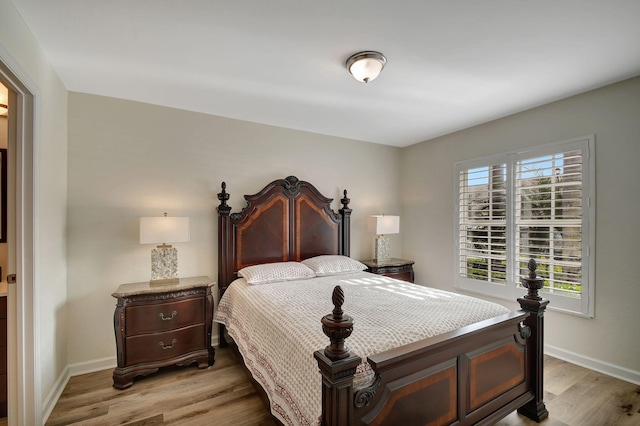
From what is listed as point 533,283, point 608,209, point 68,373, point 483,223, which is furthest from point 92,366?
point 608,209

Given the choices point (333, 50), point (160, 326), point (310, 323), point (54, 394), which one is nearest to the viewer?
point (310, 323)

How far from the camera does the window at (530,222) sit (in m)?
2.73

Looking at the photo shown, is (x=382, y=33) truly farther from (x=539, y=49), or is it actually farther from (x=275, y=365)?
(x=275, y=365)

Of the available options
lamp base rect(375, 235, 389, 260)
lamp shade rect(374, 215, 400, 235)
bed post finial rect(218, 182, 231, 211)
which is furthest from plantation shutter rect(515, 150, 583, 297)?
bed post finial rect(218, 182, 231, 211)

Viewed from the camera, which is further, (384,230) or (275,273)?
(384,230)

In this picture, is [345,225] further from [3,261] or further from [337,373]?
[3,261]

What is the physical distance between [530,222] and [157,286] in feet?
12.3

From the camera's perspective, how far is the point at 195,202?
3152 mm

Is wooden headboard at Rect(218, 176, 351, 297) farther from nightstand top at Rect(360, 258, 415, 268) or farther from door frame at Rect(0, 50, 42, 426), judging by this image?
door frame at Rect(0, 50, 42, 426)

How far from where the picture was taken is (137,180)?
2.89 meters

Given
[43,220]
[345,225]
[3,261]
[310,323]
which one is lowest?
Result: [310,323]

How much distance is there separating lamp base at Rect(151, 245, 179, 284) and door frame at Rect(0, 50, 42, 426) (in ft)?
3.06

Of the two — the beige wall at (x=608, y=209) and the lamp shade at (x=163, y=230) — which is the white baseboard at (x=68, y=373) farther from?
the beige wall at (x=608, y=209)

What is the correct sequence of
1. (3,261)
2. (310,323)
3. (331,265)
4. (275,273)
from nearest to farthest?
(310,323)
(3,261)
(275,273)
(331,265)
